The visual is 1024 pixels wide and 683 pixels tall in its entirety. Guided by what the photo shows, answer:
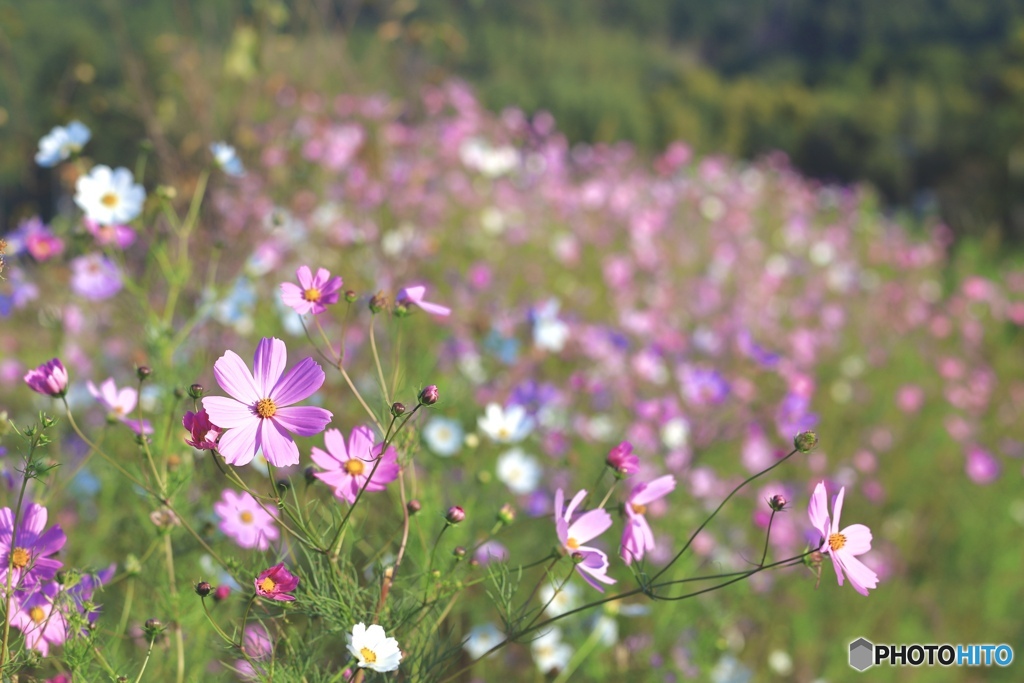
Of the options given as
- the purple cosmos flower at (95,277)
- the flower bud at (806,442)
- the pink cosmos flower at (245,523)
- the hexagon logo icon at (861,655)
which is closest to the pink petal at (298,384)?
the pink cosmos flower at (245,523)

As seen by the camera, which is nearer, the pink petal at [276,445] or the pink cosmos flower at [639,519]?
the pink petal at [276,445]

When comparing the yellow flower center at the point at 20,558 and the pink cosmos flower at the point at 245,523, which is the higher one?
the pink cosmos flower at the point at 245,523

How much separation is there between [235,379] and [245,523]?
0.49 metres

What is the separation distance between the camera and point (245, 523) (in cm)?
122

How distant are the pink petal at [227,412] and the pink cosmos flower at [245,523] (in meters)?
0.36

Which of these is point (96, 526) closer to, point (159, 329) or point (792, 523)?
point (159, 329)

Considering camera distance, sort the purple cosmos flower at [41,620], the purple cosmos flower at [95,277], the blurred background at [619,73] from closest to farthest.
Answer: the purple cosmos flower at [41,620] < the purple cosmos flower at [95,277] < the blurred background at [619,73]

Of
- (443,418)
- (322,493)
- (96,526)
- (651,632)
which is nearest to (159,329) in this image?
(322,493)

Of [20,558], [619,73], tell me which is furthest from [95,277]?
[619,73]

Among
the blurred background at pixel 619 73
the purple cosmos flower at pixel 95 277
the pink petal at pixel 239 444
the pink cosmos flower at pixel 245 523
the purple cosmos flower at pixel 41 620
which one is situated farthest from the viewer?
the blurred background at pixel 619 73

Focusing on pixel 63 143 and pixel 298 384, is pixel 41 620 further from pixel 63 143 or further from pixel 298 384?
pixel 63 143

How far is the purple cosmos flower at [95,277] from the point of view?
1726 millimetres

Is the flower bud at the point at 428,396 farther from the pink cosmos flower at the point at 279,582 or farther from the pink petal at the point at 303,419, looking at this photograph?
the pink cosmos flower at the point at 279,582

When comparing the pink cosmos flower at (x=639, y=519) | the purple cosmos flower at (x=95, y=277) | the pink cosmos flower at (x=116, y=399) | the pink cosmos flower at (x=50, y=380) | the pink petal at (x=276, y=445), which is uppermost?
the purple cosmos flower at (x=95, y=277)
